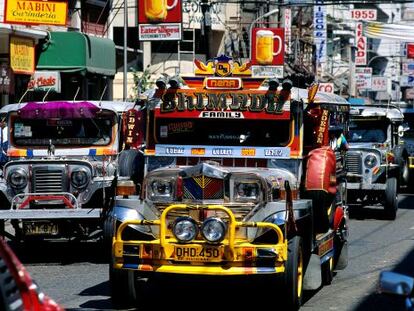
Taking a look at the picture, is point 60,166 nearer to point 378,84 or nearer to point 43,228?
point 43,228

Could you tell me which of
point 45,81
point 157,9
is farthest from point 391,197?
point 45,81

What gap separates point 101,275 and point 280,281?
384cm

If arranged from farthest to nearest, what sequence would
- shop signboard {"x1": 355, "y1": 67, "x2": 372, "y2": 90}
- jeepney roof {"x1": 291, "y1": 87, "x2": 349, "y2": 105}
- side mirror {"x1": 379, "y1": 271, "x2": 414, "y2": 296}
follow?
1. shop signboard {"x1": 355, "y1": 67, "x2": 372, "y2": 90}
2. jeepney roof {"x1": 291, "y1": 87, "x2": 349, "y2": 105}
3. side mirror {"x1": 379, "y1": 271, "x2": 414, "y2": 296}

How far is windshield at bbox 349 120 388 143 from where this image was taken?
23.7 meters

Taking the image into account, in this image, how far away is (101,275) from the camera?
13.8 metres

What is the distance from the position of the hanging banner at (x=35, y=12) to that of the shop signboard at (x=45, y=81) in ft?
9.92

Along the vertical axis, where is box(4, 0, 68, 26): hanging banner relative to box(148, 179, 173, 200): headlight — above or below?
above

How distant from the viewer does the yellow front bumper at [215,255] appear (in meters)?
10.4

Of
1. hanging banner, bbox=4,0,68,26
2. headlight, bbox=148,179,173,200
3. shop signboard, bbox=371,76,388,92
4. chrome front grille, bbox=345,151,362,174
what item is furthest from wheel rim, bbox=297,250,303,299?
shop signboard, bbox=371,76,388,92

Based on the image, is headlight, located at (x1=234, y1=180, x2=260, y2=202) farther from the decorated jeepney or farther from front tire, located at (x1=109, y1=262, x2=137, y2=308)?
front tire, located at (x1=109, y1=262, x2=137, y2=308)

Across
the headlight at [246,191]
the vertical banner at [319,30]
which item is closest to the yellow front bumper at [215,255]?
the headlight at [246,191]

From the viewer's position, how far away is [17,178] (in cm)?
1509

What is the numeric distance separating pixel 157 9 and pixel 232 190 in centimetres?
1861

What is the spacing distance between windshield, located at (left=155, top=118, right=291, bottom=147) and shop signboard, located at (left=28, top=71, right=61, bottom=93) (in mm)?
14973
